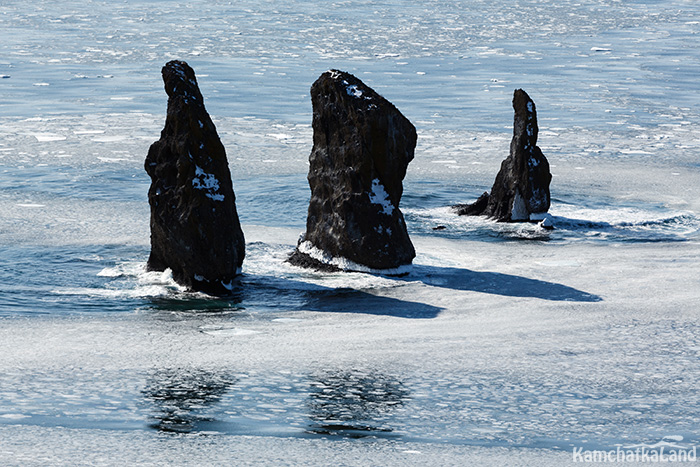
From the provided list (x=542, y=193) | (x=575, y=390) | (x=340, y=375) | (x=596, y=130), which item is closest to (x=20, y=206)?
(x=542, y=193)

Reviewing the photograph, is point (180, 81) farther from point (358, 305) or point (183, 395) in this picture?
point (183, 395)

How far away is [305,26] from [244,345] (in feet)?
135

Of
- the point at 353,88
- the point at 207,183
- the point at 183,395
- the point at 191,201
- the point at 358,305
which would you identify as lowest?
the point at 358,305

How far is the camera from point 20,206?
16891 millimetres

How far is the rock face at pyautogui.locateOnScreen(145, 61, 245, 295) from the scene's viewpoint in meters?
12.1

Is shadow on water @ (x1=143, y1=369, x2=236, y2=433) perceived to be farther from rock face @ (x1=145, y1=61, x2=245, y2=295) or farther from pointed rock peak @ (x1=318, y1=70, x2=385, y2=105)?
pointed rock peak @ (x1=318, y1=70, x2=385, y2=105)

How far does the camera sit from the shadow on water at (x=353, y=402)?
7.27 m

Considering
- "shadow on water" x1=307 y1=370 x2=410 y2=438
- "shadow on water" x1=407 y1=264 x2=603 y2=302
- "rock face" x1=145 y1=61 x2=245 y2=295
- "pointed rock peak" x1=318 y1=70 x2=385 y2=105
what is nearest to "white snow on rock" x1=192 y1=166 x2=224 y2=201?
"rock face" x1=145 y1=61 x2=245 y2=295

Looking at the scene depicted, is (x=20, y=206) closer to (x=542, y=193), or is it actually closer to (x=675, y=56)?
(x=542, y=193)

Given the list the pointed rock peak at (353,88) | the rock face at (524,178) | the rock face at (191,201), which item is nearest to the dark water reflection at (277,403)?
the rock face at (191,201)

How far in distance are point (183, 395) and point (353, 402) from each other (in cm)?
133

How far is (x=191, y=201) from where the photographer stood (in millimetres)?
12250

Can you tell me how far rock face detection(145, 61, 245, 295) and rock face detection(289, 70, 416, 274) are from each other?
52.0 inches

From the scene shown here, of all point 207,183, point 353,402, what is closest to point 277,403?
point 353,402
